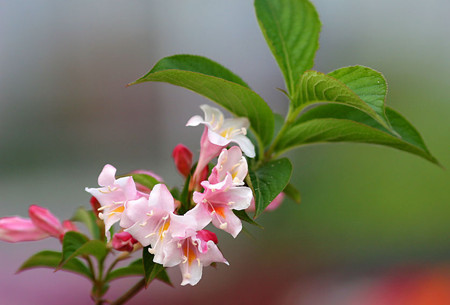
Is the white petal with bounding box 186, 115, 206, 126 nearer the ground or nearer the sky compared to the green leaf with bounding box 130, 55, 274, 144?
nearer the ground

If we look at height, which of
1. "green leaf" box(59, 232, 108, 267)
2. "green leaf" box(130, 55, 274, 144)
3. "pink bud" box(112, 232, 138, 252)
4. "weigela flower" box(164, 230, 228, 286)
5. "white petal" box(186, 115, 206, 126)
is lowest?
"green leaf" box(59, 232, 108, 267)

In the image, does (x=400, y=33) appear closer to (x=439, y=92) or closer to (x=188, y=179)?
(x=439, y=92)

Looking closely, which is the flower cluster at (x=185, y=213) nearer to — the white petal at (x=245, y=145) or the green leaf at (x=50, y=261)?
the white petal at (x=245, y=145)

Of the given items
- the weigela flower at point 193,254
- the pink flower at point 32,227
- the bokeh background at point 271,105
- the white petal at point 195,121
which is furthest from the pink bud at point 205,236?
the bokeh background at point 271,105

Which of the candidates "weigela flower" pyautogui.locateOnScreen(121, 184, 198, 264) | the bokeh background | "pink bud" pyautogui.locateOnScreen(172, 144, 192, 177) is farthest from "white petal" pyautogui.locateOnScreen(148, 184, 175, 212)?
the bokeh background

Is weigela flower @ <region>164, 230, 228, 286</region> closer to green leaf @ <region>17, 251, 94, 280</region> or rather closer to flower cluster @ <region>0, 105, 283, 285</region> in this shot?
flower cluster @ <region>0, 105, 283, 285</region>

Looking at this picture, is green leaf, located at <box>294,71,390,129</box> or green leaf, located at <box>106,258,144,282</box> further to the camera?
green leaf, located at <box>106,258,144,282</box>
